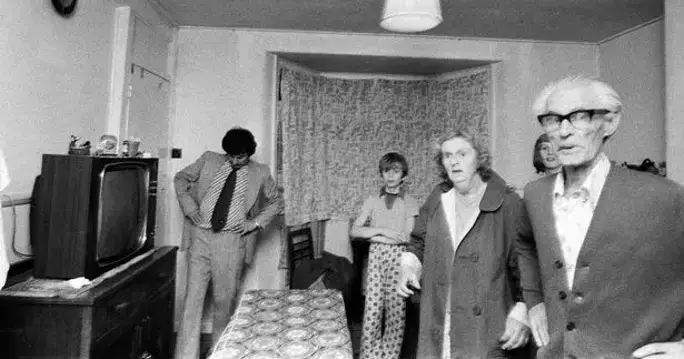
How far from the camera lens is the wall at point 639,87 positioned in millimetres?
3391

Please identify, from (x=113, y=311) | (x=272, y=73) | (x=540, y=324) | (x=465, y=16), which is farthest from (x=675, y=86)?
(x=113, y=311)

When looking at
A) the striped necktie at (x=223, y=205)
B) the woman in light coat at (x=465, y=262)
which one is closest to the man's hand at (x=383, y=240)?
the striped necktie at (x=223, y=205)

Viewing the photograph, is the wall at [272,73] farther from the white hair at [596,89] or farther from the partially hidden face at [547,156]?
the white hair at [596,89]

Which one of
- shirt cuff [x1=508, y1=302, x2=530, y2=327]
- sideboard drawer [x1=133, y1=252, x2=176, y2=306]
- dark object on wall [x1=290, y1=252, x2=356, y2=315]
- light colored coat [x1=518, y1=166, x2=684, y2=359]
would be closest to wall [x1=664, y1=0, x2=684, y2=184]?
shirt cuff [x1=508, y1=302, x2=530, y2=327]

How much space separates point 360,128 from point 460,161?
2.80 metres

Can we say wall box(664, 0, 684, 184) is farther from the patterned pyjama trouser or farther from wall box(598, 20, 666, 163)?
the patterned pyjama trouser

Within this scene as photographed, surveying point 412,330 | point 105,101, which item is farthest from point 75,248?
point 412,330

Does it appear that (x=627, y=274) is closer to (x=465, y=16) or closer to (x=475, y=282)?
(x=475, y=282)

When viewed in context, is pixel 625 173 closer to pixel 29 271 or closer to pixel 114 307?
pixel 114 307

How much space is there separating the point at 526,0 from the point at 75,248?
2930mm

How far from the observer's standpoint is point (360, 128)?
455cm

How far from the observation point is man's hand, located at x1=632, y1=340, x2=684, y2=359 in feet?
3.19

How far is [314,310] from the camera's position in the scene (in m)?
2.33

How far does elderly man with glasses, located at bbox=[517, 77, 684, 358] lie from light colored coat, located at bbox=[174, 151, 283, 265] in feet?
7.99
